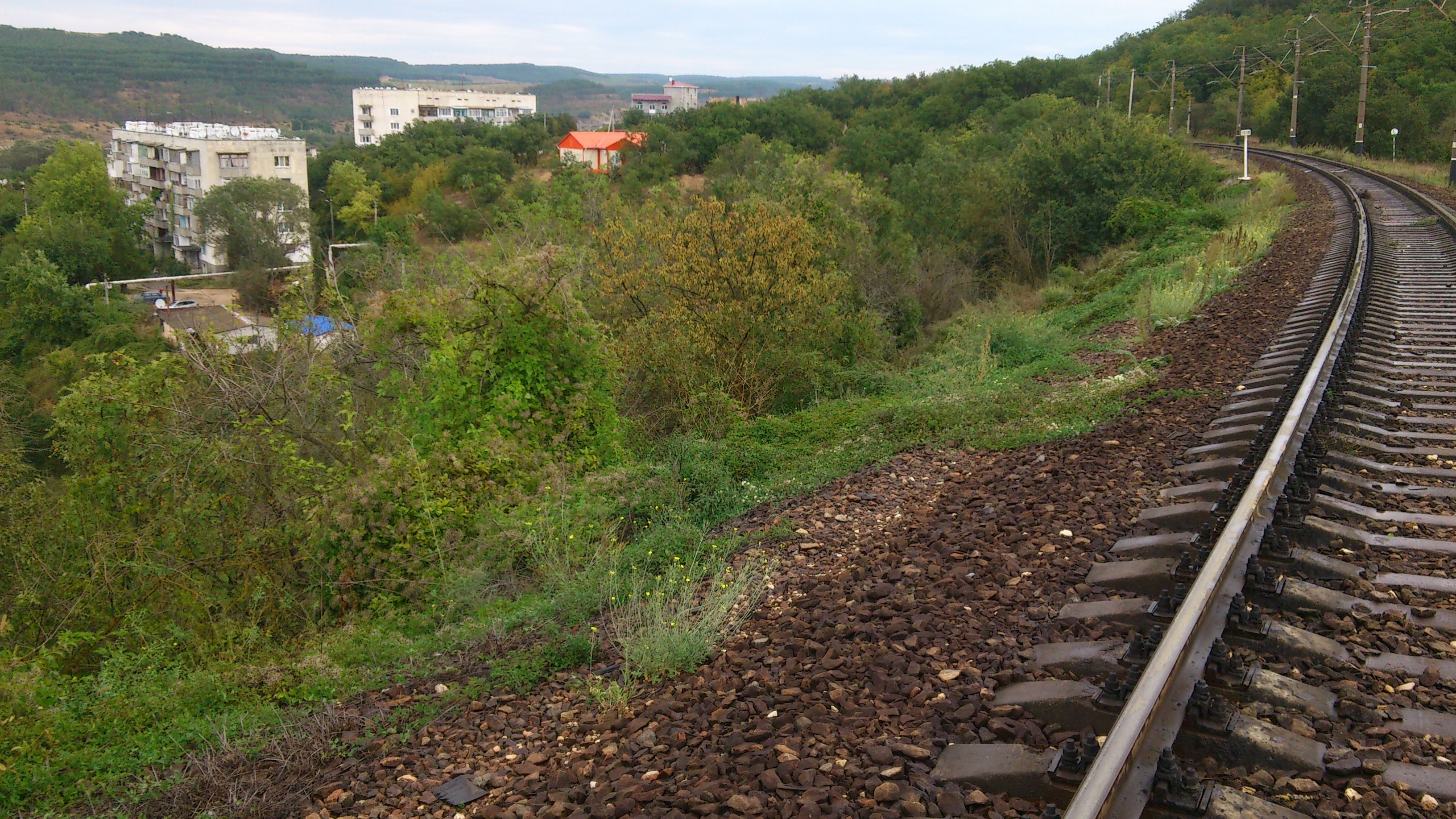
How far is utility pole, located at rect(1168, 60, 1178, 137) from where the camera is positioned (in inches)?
2199

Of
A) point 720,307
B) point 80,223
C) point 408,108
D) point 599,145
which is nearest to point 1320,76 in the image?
point 720,307

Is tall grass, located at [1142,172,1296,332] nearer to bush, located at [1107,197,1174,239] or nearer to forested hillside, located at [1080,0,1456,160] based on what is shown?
bush, located at [1107,197,1174,239]

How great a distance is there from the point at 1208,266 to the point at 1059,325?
7.67 feet

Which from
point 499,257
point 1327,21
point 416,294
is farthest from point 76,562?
point 1327,21

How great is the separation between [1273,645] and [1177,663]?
635 mm

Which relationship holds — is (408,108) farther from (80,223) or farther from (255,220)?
(80,223)

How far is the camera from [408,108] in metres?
143

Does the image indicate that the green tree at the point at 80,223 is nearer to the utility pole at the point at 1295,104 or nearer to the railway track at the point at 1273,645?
the railway track at the point at 1273,645

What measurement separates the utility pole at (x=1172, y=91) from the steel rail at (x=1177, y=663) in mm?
57029

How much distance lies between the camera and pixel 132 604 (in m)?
8.58

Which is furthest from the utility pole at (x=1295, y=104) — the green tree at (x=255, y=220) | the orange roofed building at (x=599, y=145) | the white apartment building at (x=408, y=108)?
the white apartment building at (x=408, y=108)

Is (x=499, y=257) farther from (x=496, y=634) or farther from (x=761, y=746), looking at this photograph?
(x=761, y=746)

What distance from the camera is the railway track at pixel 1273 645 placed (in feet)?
9.26

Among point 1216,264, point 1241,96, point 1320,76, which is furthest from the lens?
point 1241,96
